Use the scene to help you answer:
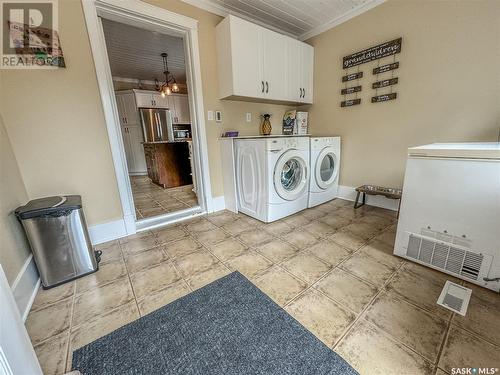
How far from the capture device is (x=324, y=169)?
2738 millimetres

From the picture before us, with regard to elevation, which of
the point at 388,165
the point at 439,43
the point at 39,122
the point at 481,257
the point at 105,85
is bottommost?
the point at 481,257

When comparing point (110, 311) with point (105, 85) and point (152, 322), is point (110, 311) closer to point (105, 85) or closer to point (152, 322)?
point (152, 322)

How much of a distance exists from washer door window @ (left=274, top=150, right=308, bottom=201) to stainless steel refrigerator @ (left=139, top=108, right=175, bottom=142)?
4021 mm

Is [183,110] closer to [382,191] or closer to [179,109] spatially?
[179,109]

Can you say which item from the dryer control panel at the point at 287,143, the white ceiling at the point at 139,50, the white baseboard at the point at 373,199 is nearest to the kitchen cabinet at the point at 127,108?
the white ceiling at the point at 139,50

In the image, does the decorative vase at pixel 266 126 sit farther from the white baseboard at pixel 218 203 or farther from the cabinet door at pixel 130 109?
the cabinet door at pixel 130 109

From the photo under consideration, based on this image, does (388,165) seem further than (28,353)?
Yes

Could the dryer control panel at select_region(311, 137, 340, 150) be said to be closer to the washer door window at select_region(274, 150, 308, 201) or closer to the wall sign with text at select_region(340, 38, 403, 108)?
the washer door window at select_region(274, 150, 308, 201)

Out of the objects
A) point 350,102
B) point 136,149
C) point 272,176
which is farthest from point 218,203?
point 136,149

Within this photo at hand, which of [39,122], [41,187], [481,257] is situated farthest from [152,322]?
[481,257]

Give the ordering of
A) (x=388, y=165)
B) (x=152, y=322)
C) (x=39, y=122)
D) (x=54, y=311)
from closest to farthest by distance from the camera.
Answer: (x=152, y=322)
(x=54, y=311)
(x=39, y=122)
(x=388, y=165)

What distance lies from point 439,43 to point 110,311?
3.41 metres

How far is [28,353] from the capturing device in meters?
0.69

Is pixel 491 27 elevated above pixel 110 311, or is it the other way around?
pixel 491 27
